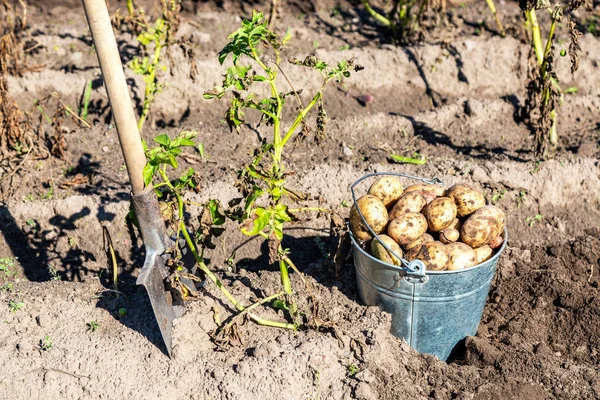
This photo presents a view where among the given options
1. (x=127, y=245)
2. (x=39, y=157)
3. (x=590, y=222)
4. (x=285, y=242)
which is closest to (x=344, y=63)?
(x=285, y=242)

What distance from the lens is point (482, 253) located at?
327cm

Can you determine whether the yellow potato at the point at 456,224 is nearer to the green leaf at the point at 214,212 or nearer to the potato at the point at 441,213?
the potato at the point at 441,213

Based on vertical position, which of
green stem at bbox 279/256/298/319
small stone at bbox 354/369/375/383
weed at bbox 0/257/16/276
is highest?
green stem at bbox 279/256/298/319

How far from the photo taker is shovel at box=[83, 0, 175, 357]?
2744 millimetres

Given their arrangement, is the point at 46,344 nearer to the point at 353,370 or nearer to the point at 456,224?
the point at 353,370

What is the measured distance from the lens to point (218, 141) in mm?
5242

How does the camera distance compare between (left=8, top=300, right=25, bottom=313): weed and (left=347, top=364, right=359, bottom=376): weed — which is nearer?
(left=347, top=364, right=359, bottom=376): weed

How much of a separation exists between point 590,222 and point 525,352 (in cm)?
164

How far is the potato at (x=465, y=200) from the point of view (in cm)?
338

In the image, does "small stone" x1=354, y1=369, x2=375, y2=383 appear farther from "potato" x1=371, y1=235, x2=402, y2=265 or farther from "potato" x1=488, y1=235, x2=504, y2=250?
"potato" x1=488, y1=235, x2=504, y2=250

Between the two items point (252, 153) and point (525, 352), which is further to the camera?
point (525, 352)

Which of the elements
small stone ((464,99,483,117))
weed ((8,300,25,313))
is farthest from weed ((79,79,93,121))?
small stone ((464,99,483,117))

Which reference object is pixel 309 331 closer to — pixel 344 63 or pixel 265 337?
pixel 265 337

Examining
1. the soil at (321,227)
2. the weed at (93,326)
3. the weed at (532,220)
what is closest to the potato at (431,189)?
the soil at (321,227)
